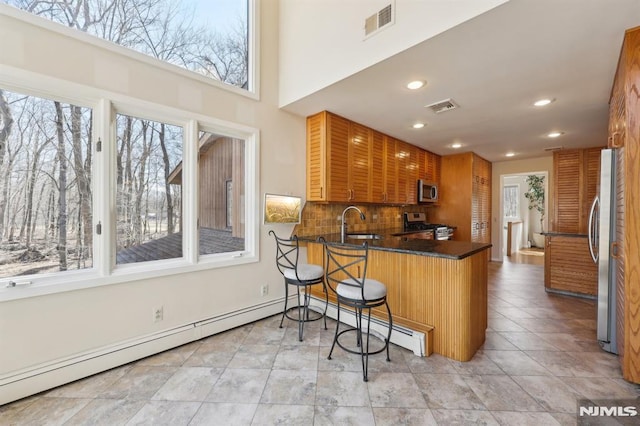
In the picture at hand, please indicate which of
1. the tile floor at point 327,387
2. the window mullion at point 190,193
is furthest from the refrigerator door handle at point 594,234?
the window mullion at point 190,193

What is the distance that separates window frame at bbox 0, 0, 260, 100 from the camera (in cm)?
180

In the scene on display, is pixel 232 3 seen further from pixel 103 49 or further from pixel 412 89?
pixel 412 89

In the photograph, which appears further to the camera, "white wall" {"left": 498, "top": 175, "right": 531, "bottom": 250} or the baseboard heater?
"white wall" {"left": 498, "top": 175, "right": 531, "bottom": 250}

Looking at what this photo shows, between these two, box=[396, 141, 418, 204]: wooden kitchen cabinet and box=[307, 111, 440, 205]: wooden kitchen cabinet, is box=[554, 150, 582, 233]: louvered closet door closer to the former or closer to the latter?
box=[396, 141, 418, 204]: wooden kitchen cabinet

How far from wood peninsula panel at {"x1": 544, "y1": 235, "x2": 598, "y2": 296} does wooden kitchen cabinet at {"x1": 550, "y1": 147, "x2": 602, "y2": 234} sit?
0.60m

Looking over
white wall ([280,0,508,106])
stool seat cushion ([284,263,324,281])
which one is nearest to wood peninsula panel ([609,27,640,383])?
white wall ([280,0,508,106])

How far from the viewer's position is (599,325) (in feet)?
7.75

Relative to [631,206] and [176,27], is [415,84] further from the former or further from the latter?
[176,27]

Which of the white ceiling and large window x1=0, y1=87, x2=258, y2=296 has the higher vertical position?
the white ceiling

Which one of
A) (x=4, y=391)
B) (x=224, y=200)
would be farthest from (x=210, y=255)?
(x=4, y=391)

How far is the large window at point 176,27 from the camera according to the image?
208 cm

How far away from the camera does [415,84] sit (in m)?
2.51
